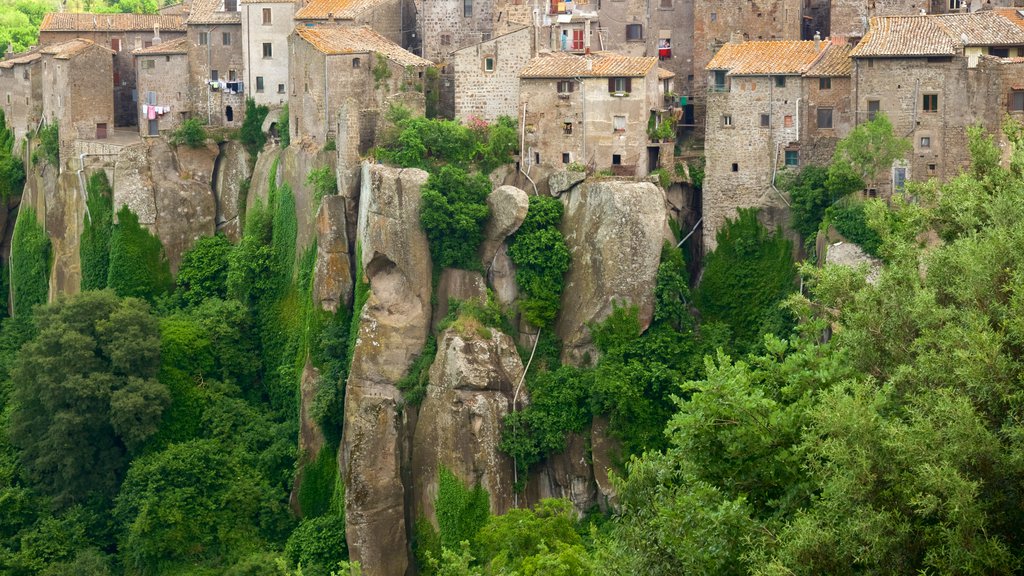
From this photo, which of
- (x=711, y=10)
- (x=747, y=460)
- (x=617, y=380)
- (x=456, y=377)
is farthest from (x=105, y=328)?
(x=747, y=460)

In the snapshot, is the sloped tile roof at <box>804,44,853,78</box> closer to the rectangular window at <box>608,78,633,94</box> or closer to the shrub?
the rectangular window at <box>608,78,633,94</box>

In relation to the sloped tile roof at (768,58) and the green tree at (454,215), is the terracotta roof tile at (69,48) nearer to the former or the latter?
the green tree at (454,215)

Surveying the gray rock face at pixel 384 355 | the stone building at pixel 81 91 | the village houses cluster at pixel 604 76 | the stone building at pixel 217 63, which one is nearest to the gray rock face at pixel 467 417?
the gray rock face at pixel 384 355

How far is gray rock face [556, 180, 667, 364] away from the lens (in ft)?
207

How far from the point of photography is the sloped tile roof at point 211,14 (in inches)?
2896

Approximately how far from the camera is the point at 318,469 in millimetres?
65250

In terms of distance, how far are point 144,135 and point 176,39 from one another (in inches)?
173

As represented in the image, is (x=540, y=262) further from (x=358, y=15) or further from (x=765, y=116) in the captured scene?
(x=358, y=15)

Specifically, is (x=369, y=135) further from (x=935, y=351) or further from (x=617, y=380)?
(x=935, y=351)

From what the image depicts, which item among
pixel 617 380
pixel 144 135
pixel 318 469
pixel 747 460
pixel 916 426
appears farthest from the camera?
pixel 144 135

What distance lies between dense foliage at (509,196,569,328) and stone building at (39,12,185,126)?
2093cm

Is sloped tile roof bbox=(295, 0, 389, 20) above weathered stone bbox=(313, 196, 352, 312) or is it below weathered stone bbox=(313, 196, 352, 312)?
above

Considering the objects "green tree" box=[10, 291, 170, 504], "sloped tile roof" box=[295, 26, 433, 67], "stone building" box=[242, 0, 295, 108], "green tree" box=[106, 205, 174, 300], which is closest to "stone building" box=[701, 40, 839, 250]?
"sloped tile roof" box=[295, 26, 433, 67]

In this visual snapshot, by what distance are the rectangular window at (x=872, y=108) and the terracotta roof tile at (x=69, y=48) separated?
3035 centimetres
